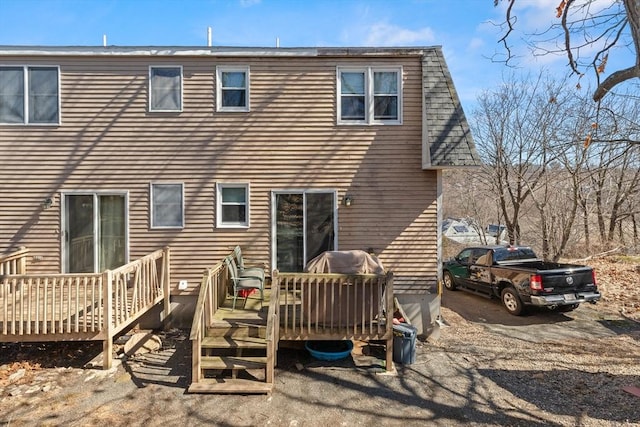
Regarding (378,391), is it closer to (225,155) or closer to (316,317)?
(316,317)

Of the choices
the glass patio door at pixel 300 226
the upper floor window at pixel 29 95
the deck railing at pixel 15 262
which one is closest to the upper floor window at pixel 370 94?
the glass patio door at pixel 300 226

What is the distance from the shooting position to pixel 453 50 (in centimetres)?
774

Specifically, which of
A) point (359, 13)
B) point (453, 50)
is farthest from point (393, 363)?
point (359, 13)

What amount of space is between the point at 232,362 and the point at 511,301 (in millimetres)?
6678

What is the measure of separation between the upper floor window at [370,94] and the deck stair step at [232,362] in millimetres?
4938

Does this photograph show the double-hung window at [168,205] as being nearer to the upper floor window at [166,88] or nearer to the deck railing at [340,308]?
the upper floor window at [166,88]

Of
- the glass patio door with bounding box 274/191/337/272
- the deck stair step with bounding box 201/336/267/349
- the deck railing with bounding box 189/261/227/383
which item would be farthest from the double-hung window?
the deck stair step with bounding box 201/336/267/349

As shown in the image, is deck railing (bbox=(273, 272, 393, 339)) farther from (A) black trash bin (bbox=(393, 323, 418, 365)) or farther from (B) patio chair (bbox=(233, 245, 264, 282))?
(B) patio chair (bbox=(233, 245, 264, 282))

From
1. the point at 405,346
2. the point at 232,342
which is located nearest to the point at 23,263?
the point at 232,342

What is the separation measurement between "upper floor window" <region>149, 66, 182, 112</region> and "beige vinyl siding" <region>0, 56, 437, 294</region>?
14cm

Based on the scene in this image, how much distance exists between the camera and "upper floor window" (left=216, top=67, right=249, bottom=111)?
740 centimetres

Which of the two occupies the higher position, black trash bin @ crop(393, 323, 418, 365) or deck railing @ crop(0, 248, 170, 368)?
deck railing @ crop(0, 248, 170, 368)

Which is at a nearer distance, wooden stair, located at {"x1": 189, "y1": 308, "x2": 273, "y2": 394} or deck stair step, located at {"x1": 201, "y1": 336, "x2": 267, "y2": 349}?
wooden stair, located at {"x1": 189, "y1": 308, "x2": 273, "y2": 394}

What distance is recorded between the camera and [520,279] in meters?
7.91
